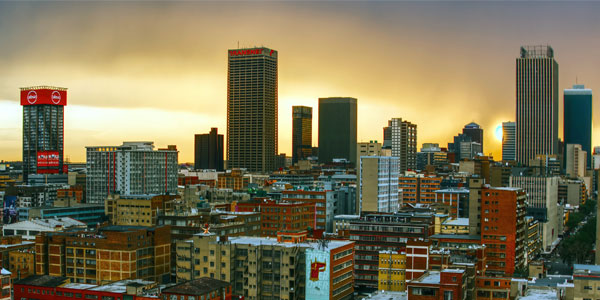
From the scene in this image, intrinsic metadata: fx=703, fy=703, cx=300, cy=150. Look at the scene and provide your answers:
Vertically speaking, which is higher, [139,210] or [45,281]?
[139,210]

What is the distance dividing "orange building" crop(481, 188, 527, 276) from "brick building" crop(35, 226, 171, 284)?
2242 inches

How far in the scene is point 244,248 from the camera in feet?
350

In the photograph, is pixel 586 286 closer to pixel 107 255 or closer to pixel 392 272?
pixel 392 272

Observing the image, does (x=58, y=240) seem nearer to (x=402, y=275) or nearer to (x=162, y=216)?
(x=162, y=216)

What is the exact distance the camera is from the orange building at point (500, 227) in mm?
126438

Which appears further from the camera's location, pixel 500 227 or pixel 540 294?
pixel 500 227

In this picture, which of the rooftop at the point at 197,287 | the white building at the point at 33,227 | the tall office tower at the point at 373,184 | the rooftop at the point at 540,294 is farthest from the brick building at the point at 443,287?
the tall office tower at the point at 373,184

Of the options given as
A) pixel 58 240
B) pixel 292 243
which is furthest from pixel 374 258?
pixel 58 240

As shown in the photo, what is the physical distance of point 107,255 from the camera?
4424 inches

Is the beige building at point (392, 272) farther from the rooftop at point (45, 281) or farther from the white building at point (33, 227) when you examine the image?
the white building at point (33, 227)

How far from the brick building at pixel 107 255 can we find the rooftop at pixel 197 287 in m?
20.6

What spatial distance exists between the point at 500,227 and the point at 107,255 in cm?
6868

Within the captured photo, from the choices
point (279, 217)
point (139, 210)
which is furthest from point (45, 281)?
point (279, 217)

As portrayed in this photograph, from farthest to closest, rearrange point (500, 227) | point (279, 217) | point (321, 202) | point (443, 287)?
point (321, 202)
point (279, 217)
point (500, 227)
point (443, 287)
